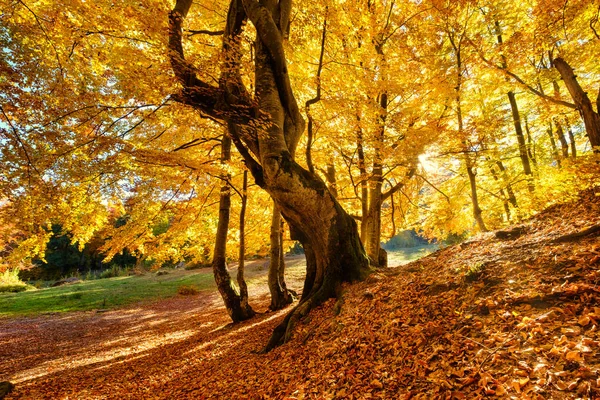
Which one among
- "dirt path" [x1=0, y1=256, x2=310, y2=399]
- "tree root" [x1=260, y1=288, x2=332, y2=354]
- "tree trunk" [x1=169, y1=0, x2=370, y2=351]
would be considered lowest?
"dirt path" [x1=0, y1=256, x2=310, y2=399]

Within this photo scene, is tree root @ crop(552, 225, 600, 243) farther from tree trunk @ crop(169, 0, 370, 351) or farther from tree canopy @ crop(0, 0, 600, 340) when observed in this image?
tree trunk @ crop(169, 0, 370, 351)

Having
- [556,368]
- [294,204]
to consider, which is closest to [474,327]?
[556,368]

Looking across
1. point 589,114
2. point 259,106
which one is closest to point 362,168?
point 259,106

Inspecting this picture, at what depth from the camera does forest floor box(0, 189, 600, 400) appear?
7.11ft

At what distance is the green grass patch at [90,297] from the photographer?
13.6 m

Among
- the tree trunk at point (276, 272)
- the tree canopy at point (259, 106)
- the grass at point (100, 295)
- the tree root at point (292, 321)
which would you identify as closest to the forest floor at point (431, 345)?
the tree root at point (292, 321)

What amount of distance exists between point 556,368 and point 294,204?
396cm

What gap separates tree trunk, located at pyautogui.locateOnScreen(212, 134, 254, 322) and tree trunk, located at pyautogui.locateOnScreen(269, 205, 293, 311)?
1.12 metres

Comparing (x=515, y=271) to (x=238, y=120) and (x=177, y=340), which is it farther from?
A: (x=177, y=340)

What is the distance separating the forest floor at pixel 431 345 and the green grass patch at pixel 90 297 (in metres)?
8.01

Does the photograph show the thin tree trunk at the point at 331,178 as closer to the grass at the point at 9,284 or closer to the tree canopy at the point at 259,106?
the tree canopy at the point at 259,106

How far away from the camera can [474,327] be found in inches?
108

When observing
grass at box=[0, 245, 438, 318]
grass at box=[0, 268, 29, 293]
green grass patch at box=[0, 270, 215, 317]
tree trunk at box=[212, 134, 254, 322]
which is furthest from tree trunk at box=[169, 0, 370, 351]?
grass at box=[0, 268, 29, 293]

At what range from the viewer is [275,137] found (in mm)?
5395
